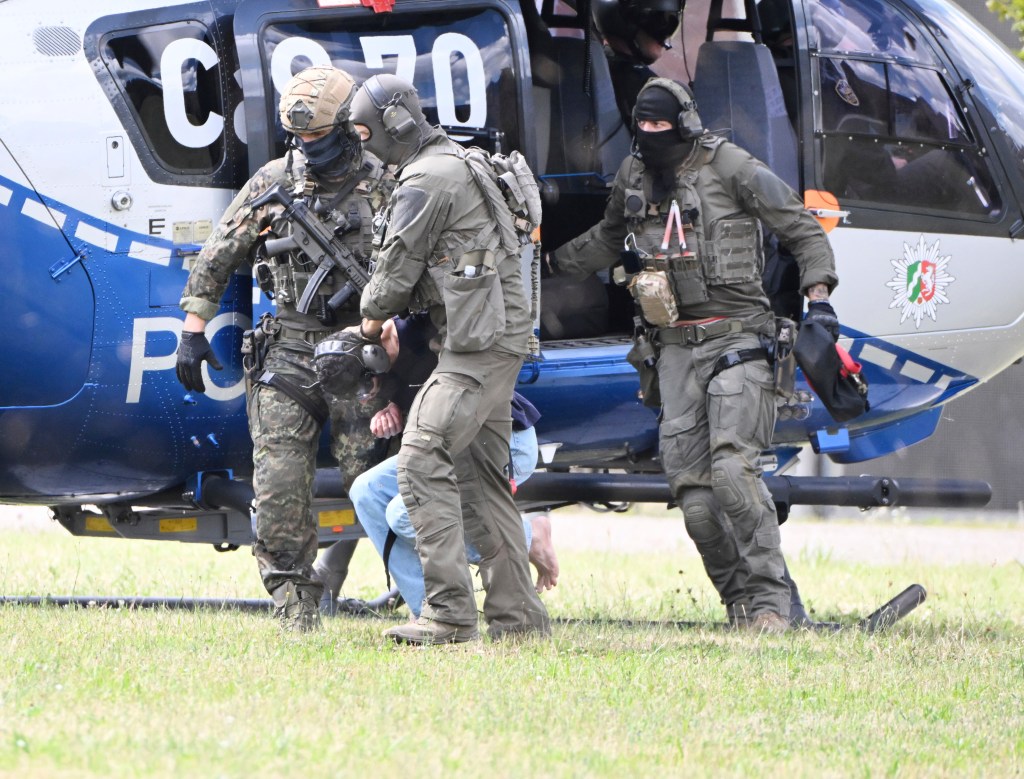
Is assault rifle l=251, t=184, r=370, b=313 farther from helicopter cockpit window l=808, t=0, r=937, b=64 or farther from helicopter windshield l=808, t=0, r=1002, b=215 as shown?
helicopter cockpit window l=808, t=0, r=937, b=64

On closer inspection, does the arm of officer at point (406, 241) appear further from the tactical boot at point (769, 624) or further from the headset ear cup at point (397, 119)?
the tactical boot at point (769, 624)

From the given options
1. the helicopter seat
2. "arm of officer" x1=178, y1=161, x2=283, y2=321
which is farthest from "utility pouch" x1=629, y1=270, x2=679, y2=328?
"arm of officer" x1=178, y1=161, x2=283, y2=321

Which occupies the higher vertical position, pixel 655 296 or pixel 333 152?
pixel 333 152

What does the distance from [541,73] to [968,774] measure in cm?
434

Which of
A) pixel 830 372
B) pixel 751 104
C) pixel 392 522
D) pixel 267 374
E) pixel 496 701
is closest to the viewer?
pixel 496 701

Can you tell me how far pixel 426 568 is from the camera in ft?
17.0

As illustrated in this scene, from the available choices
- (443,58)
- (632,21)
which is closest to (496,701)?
(443,58)

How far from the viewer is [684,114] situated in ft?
20.4

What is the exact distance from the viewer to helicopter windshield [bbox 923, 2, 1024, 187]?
7.25 metres

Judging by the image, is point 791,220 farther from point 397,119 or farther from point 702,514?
point 397,119

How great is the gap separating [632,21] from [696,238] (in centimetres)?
151

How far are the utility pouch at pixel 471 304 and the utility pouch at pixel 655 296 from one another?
4.14 ft

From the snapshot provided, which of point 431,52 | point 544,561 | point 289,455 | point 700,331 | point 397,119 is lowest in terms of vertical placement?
point 544,561

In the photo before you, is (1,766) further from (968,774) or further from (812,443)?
(812,443)
